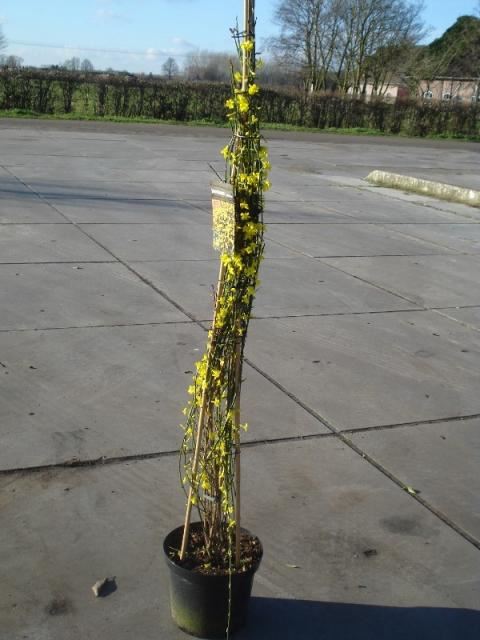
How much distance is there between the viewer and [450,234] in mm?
10797

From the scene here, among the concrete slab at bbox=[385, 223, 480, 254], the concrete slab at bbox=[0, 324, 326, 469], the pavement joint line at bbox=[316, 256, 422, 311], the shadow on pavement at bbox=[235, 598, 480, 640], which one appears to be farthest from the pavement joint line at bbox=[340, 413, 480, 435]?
the concrete slab at bbox=[385, 223, 480, 254]

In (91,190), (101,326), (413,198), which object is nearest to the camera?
(101,326)

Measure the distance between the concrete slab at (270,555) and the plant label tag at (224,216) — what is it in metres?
1.34

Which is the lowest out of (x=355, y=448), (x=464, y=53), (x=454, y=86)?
(x=355, y=448)

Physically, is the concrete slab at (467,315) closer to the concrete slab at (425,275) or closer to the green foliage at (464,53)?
the concrete slab at (425,275)

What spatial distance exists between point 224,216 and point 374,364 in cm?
323

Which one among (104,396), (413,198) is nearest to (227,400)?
(104,396)

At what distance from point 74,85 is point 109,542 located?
82.2 ft

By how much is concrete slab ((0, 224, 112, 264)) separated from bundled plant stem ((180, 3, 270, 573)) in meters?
5.21

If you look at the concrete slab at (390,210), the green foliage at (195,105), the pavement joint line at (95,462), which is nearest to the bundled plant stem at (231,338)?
the pavement joint line at (95,462)

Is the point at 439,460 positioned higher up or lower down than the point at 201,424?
lower down

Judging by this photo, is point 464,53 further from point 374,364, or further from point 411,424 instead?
point 411,424

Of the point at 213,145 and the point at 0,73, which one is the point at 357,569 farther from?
the point at 0,73

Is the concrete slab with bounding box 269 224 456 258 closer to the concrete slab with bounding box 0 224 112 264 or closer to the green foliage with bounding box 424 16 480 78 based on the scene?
the concrete slab with bounding box 0 224 112 264
